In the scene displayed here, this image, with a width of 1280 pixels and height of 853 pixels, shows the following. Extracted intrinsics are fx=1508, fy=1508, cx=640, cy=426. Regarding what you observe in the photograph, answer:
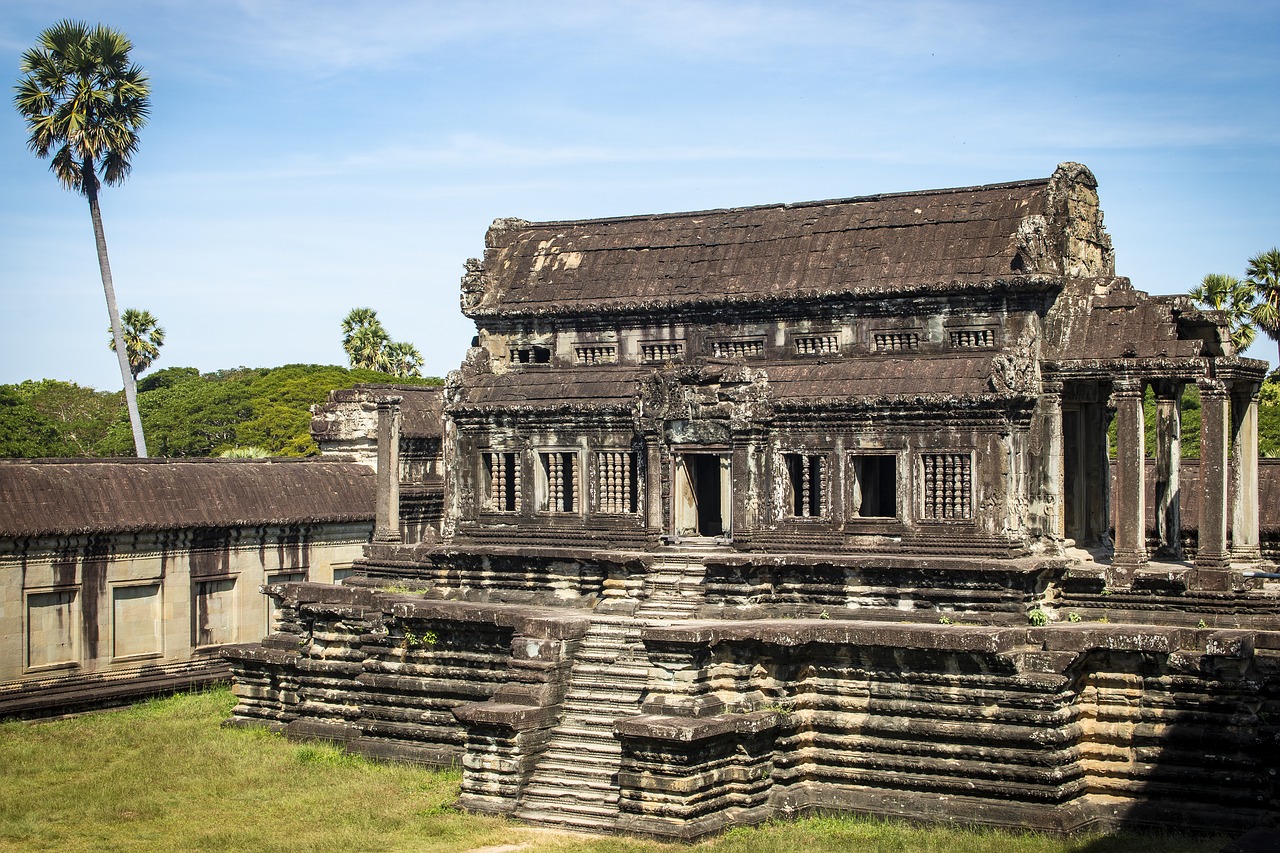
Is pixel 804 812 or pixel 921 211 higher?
pixel 921 211

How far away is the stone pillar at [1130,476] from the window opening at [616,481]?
286 inches

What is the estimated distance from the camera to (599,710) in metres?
19.8

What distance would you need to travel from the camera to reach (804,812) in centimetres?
1881

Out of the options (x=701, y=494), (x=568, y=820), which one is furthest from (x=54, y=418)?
(x=568, y=820)

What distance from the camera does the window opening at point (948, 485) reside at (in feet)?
68.2

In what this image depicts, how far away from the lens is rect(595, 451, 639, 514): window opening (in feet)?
77.4

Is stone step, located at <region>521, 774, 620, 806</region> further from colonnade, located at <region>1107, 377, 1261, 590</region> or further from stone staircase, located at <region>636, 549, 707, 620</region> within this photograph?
colonnade, located at <region>1107, 377, 1261, 590</region>

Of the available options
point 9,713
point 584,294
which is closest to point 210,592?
point 9,713

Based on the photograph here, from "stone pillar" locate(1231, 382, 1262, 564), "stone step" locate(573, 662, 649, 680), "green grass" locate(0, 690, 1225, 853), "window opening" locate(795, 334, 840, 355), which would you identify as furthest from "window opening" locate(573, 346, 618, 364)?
"stone pillar" locate(1231, 382, 1262, 564)

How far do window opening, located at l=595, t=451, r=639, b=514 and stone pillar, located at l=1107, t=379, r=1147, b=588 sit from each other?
23.8ft

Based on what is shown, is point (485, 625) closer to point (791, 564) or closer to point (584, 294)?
point (791, 564)

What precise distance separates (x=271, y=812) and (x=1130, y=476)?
1218 cm

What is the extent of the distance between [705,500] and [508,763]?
6559 mm

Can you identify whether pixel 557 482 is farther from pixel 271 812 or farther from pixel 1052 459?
pixel 1052 459
